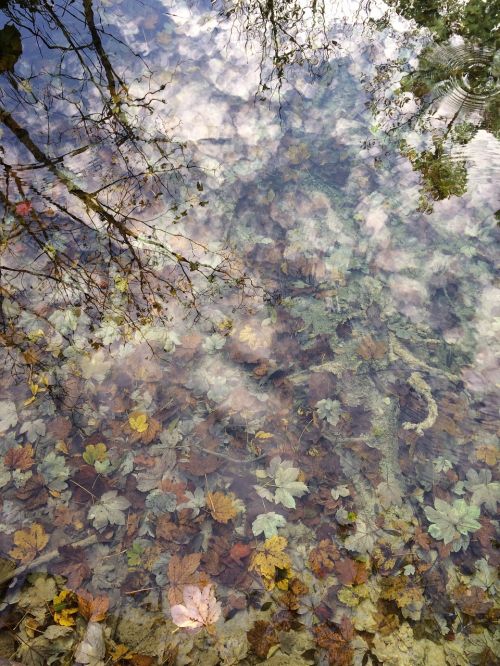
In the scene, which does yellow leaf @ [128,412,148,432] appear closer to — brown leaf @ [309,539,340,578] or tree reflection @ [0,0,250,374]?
tree reflection @ [0,0,250,374]

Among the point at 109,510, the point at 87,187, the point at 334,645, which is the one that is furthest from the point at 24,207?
the point at 334,645

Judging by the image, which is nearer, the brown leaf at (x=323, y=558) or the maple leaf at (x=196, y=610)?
the maple leaf at (x=196, y=610)

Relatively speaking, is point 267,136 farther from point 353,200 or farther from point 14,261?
point 14,261

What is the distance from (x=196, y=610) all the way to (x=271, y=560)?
396 millimetres

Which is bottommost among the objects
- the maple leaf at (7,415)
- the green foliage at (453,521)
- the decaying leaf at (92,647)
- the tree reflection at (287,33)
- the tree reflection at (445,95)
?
the decaying leaf at (92,647)

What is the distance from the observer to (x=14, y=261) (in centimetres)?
279

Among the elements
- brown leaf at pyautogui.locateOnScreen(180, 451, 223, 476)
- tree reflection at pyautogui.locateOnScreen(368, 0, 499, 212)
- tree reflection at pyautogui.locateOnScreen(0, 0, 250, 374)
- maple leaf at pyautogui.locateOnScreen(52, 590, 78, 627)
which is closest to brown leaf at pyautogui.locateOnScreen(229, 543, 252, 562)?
brown leaf at pyautogui.locateOnScreen(180, 451, 223, 476)

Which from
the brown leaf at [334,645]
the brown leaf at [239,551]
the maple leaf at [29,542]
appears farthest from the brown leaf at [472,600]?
the maple leaf at [29,542]

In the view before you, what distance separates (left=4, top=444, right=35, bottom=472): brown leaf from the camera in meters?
2.13

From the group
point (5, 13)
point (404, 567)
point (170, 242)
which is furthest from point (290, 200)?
point (5, 13)

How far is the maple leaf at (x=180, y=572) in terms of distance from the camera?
1.84 metres

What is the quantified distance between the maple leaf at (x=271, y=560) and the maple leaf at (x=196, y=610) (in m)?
0.23

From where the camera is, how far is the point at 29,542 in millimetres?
1932

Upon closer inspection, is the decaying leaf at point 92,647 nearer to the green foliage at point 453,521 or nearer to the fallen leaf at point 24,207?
the green foliage at point 453,521
